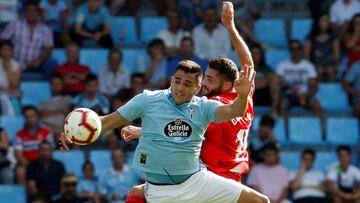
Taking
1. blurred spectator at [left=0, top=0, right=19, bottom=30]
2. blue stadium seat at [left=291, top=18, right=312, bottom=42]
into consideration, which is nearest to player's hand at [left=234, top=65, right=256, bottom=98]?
blurred spectator at [left=0, top=0, right=19, bottom=30]

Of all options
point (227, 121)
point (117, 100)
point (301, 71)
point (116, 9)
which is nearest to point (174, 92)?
point (227, 121)

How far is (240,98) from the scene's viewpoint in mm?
9562

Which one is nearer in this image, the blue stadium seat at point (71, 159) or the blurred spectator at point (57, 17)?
the blue stadium seat at point (71, 159)

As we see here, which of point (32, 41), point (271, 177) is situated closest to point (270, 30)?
point (271, 177)

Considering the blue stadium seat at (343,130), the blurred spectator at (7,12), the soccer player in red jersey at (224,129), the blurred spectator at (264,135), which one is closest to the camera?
the soccer player in red jersey at (224,129)

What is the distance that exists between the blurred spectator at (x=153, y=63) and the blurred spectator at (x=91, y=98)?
1.17m

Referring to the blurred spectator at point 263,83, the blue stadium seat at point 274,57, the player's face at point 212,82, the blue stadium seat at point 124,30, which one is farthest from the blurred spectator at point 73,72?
the player's face at point 212,82

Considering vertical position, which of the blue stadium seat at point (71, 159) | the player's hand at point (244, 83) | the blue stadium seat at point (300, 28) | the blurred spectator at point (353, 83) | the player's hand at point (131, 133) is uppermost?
the player's hand at point (244, 83)

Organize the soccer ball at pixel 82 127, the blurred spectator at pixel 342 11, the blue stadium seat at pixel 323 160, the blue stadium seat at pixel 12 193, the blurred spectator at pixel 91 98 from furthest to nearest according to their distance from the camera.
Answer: the blurred spectator at pixel 342 11 < the blue stadium seat at pixel 323 160 < the blurred spectator at pixel 91 98 < the blue stadium seat at pixel 12 193 < the soccer ball at pixel 82 127

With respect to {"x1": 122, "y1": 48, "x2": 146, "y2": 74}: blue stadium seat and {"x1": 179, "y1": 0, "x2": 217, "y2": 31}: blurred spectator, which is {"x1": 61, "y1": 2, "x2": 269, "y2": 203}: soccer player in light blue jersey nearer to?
{"x1": 122, "y1": 48, "x2": 146, "y2": 74}: blue stadium seat

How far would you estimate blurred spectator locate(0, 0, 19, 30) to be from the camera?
20312 millimetres

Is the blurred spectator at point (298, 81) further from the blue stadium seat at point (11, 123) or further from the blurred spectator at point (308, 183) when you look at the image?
the blue stadium seat at point (11, 123)

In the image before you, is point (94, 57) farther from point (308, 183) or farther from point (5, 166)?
point (308, 183)

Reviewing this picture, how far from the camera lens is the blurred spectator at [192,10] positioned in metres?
21.0
